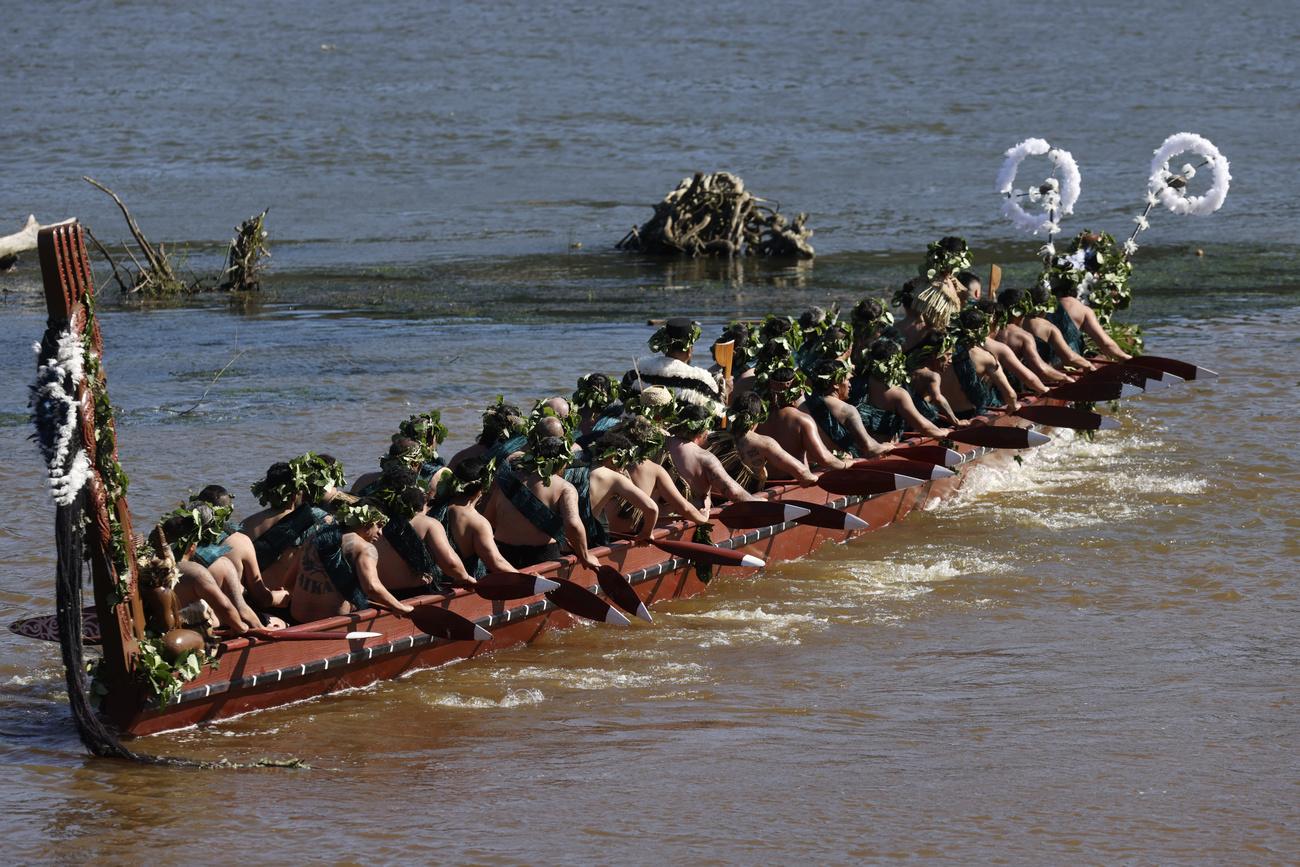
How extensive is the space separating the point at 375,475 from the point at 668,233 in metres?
19.3

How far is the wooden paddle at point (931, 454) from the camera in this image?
15758 millimetres

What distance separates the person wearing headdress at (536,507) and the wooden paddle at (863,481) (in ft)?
9.29

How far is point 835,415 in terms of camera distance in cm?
1603

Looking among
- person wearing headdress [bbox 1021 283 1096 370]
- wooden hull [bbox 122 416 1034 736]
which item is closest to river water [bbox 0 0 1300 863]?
wooden hull [bbox 122 416 1034 736]

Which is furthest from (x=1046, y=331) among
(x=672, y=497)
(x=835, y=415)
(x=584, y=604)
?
(x=584, y=604)

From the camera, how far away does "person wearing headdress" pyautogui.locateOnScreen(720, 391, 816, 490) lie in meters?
14.8

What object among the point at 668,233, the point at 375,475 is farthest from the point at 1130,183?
the point at 375,475

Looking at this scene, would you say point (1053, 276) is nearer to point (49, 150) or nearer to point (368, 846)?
point (368, 846)

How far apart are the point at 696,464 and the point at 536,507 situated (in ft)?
6.12

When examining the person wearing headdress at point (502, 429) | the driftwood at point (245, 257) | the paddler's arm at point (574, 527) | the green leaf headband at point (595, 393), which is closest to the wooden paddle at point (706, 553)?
the paddler's arm at point (574, 527)

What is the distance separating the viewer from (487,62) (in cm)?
5456

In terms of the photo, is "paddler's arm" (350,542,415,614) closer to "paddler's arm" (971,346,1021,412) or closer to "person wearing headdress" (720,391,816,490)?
"person wearing headdress" (720,391,816,490)

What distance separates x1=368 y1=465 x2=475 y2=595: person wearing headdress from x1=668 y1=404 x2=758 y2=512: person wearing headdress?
8.71ft

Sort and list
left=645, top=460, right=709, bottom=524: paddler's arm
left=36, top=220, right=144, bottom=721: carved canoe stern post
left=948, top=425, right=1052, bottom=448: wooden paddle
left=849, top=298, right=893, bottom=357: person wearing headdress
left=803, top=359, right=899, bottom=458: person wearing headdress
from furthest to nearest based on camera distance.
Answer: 1. left=849, top=298, right=893, bottom=357: person wearing headdress
2. left=948, top=425, right=1052, bottom=448: wooden paddle
3. left=803, top=359, right=899, bottom=458: person wearing headdress
4. left=645, top=460, right=709, bottom=524: paddler's arm
5. left=36, top=220, right=144, bottom=721: carved canoe stern post
